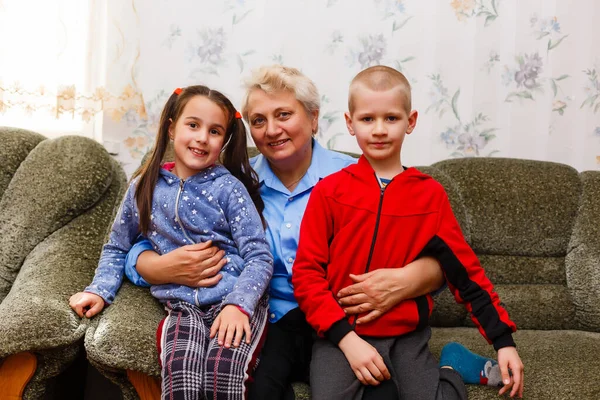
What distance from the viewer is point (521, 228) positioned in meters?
2.03

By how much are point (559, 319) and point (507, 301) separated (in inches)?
7.1

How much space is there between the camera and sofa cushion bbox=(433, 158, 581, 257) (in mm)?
2023

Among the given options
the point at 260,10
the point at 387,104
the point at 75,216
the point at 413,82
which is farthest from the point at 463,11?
the point at 75,216

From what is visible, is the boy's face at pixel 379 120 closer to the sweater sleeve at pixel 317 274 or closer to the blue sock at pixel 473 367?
the sweater sleeve at pixel 317 274

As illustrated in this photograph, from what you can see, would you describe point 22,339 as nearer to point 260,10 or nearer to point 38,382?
point 38,382

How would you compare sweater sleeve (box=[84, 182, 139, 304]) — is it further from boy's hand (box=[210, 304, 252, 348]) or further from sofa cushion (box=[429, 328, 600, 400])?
sofa cushion (box=[429, 328, 600, 400])

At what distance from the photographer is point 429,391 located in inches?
51.6

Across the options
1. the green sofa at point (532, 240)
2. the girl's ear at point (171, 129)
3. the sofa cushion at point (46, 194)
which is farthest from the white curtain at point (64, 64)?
the green sofa at point (532, 240)

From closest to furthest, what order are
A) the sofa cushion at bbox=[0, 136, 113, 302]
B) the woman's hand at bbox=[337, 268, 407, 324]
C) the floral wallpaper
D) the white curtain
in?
the woman's hand at bbox=[337, 268, 407, 324] → the sofa cushion at bbox=[0, 136, 113, 302] → the white curtain → the floral wallpaper

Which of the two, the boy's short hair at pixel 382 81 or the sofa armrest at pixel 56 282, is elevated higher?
the boy's short hair at pixel 382 81

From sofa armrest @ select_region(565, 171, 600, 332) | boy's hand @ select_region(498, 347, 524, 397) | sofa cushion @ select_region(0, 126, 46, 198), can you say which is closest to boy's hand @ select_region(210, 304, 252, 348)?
boy's hand @ select_region(498, 347, 524, 397)

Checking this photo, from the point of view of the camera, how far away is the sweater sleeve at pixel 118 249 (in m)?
1.52

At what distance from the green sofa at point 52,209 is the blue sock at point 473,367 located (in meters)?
0.95

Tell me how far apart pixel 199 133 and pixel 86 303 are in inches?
19.1
